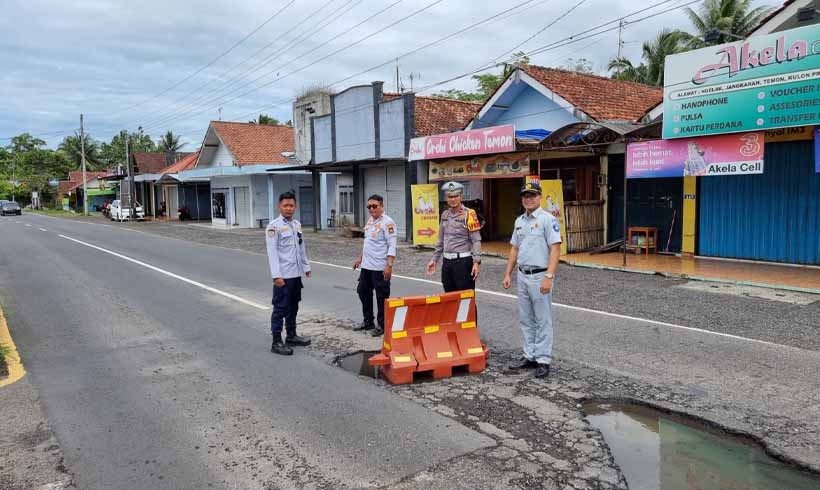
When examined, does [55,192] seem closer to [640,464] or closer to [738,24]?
[738,24]

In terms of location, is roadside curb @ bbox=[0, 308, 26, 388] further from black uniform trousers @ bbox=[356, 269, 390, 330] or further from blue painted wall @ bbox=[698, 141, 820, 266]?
blue painted wall @ bbox=[698, 141, 820, 266]

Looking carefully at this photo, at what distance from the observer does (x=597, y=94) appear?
17.9 meters

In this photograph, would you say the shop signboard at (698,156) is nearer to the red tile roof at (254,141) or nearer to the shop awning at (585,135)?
the shop awning at (585,135)

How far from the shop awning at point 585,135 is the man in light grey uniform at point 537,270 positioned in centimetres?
852

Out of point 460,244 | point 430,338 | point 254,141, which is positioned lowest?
point 430,338

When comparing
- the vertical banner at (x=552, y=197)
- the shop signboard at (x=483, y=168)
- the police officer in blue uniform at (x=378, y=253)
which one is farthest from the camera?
the shop signboard at (x=483, y=168)

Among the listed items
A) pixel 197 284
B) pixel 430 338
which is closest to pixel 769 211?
pixel 430 338

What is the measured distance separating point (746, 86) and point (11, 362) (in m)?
12.8

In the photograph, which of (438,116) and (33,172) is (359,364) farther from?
(33,172)

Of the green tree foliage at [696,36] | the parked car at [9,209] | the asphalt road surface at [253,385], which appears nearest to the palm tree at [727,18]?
the green tree foliage at [696,36]

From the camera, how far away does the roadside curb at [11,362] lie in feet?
19.3

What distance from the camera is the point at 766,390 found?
533cm

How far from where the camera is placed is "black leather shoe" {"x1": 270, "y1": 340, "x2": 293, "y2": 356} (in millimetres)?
6624

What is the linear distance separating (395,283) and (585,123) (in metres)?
5.71
